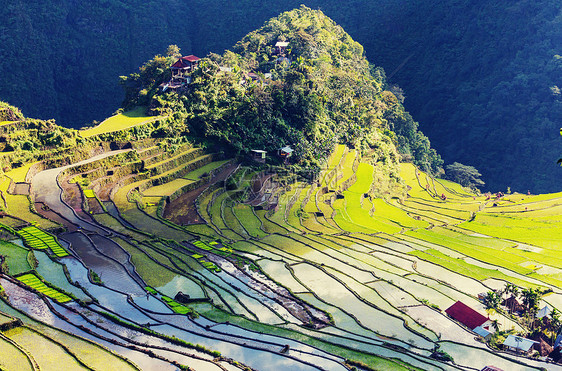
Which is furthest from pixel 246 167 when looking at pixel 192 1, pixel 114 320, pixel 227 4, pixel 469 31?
pixel 192 1

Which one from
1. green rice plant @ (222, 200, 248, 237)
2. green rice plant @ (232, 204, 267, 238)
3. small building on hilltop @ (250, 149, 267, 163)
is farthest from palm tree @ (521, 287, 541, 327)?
small building on hilltop @ (250, 149, 267, 163)

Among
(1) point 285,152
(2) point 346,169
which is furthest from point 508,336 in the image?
(2) point 346,169

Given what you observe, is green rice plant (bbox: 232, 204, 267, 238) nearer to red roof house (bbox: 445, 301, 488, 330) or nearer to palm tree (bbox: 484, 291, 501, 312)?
red roof house (bbox: 445, 301, 488, 330)

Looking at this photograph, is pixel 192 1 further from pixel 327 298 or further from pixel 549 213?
pixel 327 298

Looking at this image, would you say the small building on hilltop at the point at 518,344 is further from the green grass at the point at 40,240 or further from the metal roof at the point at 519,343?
the green grass at the point at 40,240

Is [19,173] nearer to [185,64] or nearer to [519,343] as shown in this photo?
[185,64]

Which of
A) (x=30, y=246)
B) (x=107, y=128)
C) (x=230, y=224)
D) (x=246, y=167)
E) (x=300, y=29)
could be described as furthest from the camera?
(x=300, y=29)

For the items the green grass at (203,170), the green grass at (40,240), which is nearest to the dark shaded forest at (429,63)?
the green grass at (203,170)

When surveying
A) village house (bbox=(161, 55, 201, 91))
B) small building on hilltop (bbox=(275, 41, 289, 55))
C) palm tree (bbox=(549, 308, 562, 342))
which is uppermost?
small building on hilltop (bbox=(275, 41, 289, 55))
